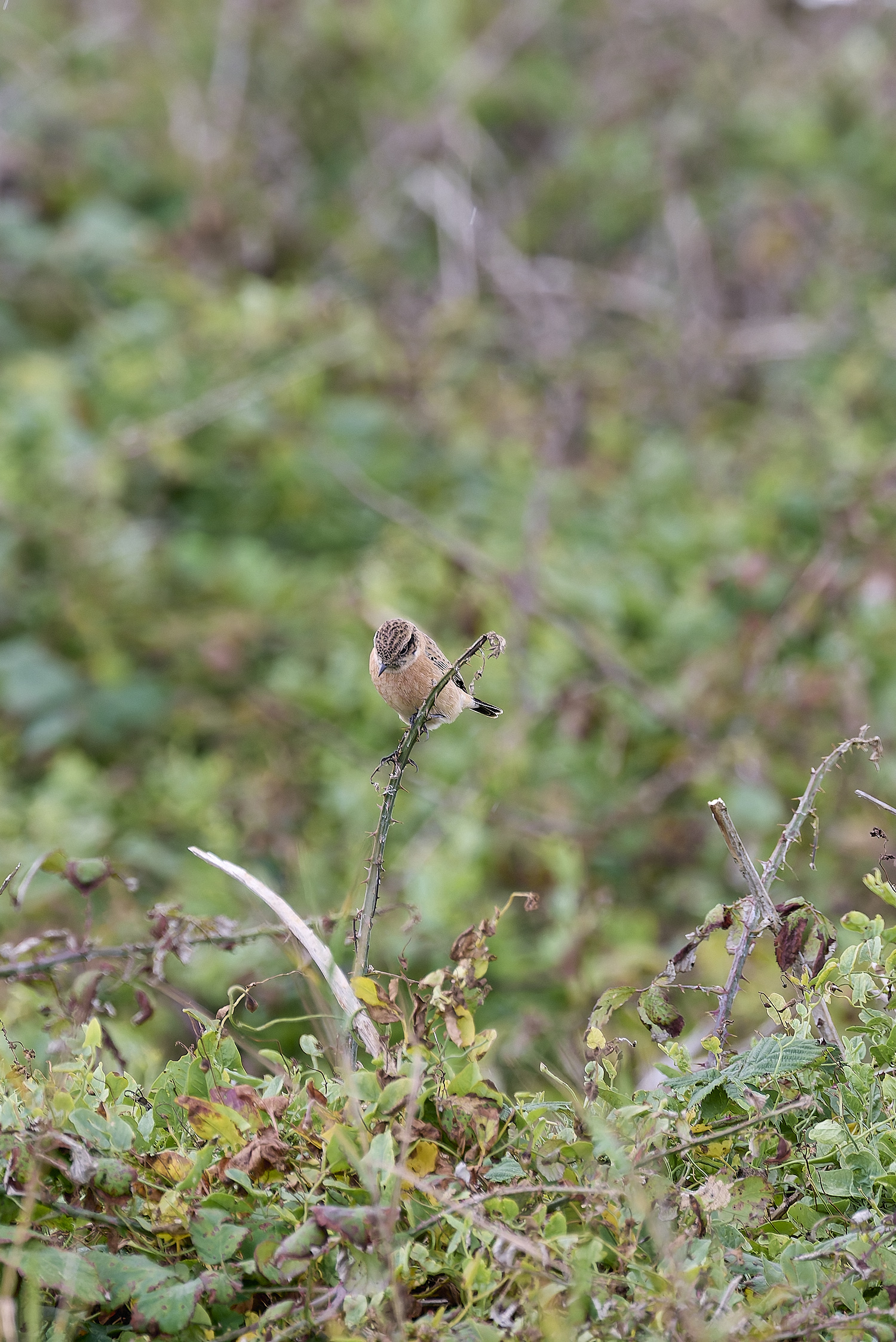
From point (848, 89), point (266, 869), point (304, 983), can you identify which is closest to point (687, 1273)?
point (304, 983)

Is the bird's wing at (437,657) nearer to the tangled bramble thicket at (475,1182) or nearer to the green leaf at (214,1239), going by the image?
the tangled bramble thicket at (475,1182)

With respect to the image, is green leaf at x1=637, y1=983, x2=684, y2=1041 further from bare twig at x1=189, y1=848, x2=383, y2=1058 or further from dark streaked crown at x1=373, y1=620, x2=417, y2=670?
dark streaked crown at x1=373, y1=620, x2=417, y2=670

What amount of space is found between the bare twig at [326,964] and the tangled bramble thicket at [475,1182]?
0.02 m

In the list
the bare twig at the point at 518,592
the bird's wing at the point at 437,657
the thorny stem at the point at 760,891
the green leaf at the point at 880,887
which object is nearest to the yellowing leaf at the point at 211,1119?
the thorny stem at the point at 760,891

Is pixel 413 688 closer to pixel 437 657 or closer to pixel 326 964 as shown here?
pixel 437 657

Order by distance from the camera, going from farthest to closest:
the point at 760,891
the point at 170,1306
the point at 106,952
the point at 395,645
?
the point at 395,645, the point at 106,952, the point at 760,891, the point at 170,1306

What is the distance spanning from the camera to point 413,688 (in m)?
2.46

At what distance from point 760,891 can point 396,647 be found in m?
0.95

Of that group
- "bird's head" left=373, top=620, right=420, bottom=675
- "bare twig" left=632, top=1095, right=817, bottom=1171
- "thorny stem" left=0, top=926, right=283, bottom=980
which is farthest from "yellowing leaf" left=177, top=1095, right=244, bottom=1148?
"bird's head" left=373, top=620, right=420, bottom=675

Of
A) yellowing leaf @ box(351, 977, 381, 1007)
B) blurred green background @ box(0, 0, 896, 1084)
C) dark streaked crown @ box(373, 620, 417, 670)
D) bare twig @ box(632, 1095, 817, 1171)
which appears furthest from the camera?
blurred green background @ box(0, 0, 896, 1084)

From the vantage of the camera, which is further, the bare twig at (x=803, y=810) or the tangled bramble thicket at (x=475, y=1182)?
the bare twig at (x=803, y=810)

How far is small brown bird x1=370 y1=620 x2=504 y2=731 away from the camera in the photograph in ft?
7.73

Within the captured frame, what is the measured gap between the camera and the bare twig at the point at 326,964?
167 centimetres

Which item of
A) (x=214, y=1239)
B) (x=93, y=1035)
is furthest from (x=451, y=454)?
(x=214, y=1239)
